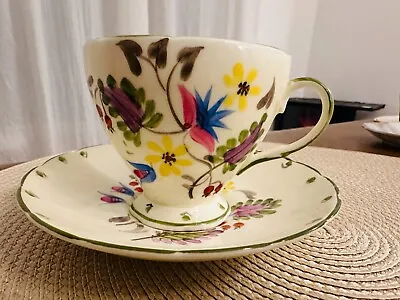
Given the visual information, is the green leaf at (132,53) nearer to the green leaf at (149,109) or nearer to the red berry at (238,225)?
the green leaf at (149,109)

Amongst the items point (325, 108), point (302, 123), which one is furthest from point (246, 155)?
point (302, 123)

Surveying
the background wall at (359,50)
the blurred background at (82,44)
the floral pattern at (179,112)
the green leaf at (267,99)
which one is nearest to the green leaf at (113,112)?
the floral pattern at (179,112)

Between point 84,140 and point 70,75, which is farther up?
point 70,75

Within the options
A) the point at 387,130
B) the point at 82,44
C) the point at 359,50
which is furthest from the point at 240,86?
the point at 359,50

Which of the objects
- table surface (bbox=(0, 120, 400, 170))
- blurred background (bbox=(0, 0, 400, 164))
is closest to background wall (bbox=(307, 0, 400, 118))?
blurred background (bbox=(0, 0, 400, 164))

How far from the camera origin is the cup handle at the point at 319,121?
0.35m

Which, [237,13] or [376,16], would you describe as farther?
[376,16]

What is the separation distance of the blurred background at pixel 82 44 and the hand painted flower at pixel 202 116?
690mm

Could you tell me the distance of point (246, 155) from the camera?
341 mm

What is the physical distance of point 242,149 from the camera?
1.08 feet

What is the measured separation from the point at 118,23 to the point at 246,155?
75 cm

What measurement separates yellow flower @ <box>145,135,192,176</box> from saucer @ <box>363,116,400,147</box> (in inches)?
→ 18.9

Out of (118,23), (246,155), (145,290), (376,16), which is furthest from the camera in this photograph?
(376,16)

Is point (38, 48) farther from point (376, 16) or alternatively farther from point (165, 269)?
point (376, 16)
